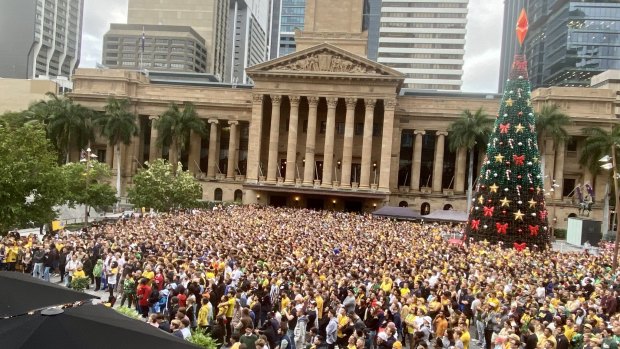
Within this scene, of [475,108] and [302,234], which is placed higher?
[475,108]

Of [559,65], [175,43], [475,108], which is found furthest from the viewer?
[175,43]

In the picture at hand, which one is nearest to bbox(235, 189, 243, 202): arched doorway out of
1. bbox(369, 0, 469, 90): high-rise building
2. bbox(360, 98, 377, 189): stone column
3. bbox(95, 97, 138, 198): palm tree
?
bbox(95, 97, 138, 198): palm tree

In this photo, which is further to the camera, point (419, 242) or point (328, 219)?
point (328, 219)

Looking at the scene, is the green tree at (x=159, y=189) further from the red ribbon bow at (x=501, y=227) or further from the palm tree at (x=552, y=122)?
the palm tree at (x=552, y=122)

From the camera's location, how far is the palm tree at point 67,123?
2618 inches

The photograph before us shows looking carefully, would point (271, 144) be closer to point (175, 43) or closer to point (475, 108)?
point (475, 108)

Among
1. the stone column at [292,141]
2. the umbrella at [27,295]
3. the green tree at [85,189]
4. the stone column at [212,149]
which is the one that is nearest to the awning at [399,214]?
the stone column at [292,141]

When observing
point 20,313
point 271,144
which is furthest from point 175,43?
point 20,313

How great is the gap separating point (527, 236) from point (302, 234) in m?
13.5

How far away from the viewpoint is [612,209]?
63.9 m

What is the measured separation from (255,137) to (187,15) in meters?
116

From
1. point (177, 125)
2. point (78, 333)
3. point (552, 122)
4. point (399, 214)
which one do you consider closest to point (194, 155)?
point (177, 125)

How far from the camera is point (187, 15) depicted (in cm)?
16900

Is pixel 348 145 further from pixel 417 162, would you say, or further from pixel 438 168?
pixel 438 168
